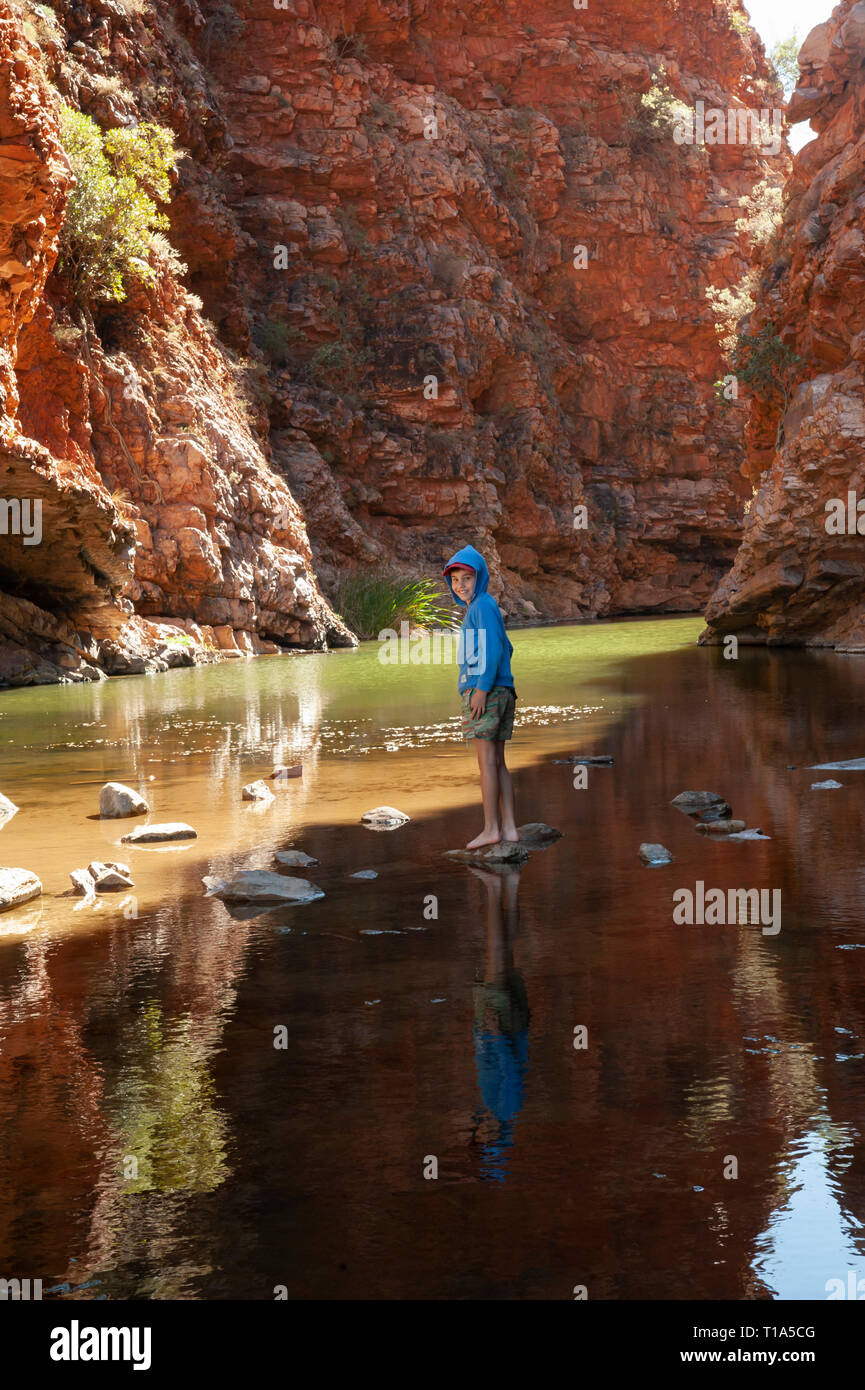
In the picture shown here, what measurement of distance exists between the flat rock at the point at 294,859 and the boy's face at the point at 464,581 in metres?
1.78

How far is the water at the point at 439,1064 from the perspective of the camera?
282cm

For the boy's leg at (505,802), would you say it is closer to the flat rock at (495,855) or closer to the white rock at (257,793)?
the flat rock at (495,855)

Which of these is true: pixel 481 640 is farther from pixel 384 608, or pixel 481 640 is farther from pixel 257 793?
pixel 384 608

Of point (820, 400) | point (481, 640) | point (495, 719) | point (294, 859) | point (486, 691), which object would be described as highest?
point (820, 400)

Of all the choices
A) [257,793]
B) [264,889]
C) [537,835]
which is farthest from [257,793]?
[264,889]

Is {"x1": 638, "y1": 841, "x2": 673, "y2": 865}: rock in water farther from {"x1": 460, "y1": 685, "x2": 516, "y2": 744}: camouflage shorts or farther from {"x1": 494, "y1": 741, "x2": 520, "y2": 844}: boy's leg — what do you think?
{"x1": 460, "y1": 685, "x2": 516, "y2": 744}: camouflage shorts

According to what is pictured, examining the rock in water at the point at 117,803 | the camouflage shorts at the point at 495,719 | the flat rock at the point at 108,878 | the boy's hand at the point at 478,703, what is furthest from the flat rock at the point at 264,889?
the rock in water at the point at 117,803

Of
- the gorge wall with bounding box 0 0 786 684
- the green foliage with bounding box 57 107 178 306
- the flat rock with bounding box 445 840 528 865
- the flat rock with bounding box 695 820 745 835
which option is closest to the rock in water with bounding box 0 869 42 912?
the flat rock with bounding box 445 840 528 865

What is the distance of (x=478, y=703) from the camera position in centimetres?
723

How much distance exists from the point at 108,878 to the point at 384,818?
7.10ft

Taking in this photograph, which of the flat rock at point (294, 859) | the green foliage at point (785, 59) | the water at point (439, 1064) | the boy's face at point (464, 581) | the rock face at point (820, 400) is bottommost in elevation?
the flat rock at point (294, 859)

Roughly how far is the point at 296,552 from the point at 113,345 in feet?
24.4

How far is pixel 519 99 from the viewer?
54688mm
